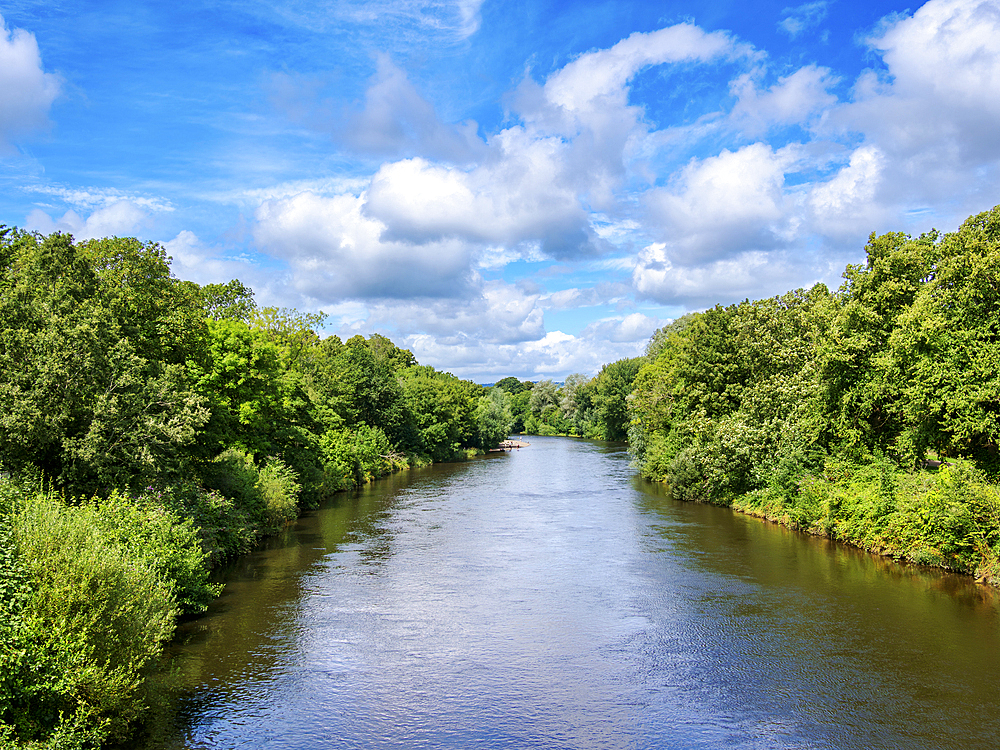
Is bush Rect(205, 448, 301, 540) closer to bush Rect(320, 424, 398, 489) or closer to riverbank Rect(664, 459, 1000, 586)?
bush Rect(320, 424, 398, 489)

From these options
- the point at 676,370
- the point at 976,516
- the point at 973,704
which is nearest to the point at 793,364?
the point at 676,370

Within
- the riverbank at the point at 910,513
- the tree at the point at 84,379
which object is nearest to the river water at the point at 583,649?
the riverbank at the point at 910,513

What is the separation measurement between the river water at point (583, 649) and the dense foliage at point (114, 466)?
2.02 metres

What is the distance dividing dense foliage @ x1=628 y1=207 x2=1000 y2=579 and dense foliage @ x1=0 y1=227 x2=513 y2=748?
23630 millimetres

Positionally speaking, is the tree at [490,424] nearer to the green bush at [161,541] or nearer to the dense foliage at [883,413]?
the dense foliage at [883,413]

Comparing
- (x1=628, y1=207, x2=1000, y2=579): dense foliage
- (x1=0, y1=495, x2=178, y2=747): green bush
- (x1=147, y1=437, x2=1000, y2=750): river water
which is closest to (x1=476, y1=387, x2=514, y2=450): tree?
(x1=628, y1=207, x2=1000, y2=579): dense foliage

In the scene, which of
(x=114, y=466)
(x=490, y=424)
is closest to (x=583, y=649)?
(x=114, y=466)

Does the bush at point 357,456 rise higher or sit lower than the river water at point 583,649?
higher

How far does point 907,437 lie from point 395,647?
20324 millimetres

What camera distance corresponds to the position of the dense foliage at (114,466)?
10766mm

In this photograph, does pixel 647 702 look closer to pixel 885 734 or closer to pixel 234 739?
pixel 885 734

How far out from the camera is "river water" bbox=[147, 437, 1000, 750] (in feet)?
43.4

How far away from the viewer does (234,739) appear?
1266cm

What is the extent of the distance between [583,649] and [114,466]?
1440cm
